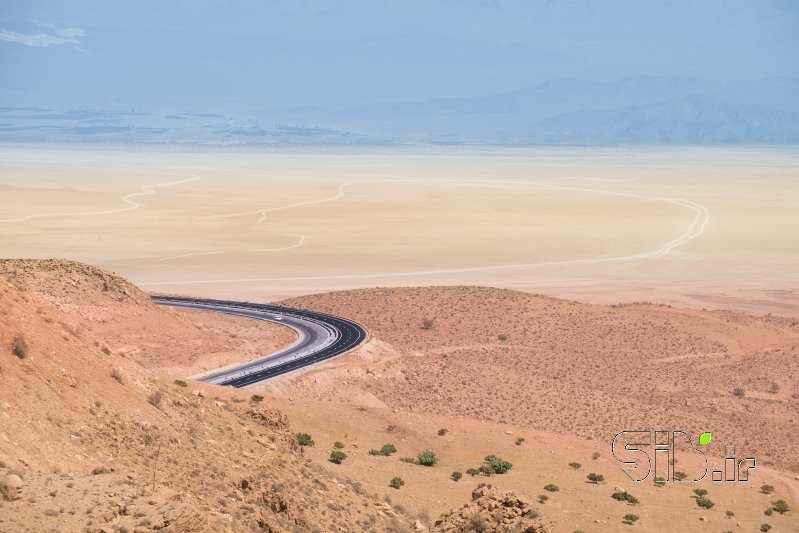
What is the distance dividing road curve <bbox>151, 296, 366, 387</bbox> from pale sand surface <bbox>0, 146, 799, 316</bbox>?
15.3m

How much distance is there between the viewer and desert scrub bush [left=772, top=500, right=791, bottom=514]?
29.5m

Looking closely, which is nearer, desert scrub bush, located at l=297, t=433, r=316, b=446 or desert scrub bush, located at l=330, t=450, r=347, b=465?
A: desert scrub bush, located at l=330, t=450, r=347, b=465

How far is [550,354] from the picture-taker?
52.8m

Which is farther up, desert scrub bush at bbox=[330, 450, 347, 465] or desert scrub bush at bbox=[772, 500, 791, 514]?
desert scrub bush at bbox=[330, 450, 347, 465]

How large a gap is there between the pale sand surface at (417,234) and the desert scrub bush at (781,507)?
46052 mm

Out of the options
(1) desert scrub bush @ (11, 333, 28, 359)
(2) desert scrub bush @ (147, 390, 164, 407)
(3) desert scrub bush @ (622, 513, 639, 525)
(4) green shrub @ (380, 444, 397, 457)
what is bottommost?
(4) green shrub @ (380, 444, 397, 457)

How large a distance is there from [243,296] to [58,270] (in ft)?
83.6

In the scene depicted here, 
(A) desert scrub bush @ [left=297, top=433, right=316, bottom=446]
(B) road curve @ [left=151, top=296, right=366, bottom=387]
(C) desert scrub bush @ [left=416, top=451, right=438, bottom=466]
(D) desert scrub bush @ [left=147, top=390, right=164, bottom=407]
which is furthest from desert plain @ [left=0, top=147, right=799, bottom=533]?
(B) road curve @ [left=151, top=296, right=366, bottom=387]

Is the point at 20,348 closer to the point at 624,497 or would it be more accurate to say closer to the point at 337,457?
the point at 337,457

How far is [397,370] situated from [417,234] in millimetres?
69738

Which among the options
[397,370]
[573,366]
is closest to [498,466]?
[397,370]

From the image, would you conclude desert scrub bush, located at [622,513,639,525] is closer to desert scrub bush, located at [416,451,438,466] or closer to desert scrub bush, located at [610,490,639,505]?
desert scrub bush, located at [610,490,639,505]

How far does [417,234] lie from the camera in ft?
380

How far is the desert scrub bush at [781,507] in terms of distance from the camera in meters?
29.5
